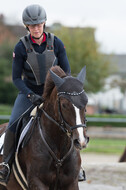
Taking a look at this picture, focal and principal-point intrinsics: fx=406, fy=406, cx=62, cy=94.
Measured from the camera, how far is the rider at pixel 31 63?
17.2 ft

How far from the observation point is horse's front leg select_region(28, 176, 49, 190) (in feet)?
15.7

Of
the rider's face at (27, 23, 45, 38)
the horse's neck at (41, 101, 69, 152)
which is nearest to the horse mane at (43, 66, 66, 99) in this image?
the horse's neck at (41, 101, 69, 152)

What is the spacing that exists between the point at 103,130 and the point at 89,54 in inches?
602

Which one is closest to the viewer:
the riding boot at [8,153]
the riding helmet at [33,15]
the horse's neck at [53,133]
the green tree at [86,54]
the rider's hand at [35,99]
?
the horse's neck at [53,133]

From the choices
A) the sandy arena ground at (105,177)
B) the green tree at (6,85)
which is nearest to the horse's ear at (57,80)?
the sandy arena ground at (105,177)

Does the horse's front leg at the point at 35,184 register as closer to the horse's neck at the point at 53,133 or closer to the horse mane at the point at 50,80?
the horse's neck at the point at 53,133

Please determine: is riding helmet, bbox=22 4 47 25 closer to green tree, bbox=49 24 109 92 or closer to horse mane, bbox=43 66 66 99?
horse mane, bbox=43 66 66 99

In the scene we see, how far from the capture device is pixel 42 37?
536cm

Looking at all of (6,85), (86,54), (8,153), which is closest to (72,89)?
(8,153)

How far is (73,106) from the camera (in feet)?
14.0

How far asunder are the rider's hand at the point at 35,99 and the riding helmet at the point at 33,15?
922mm

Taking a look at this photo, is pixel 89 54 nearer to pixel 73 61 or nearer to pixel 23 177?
pixel 73 61

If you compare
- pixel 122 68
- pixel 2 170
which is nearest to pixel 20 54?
pixel 2 170

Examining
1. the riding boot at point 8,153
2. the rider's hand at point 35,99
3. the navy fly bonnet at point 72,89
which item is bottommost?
the riding boot at point 8,153
